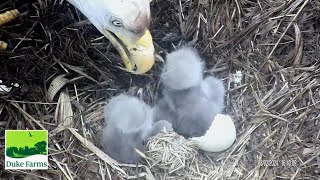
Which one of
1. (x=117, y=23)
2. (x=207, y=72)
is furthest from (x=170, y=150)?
(x=117, y=23)

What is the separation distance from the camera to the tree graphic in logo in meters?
1.28

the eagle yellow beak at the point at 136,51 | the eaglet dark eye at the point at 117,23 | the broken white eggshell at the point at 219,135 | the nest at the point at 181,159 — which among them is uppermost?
the eaglet dark eye at the point at 117,23

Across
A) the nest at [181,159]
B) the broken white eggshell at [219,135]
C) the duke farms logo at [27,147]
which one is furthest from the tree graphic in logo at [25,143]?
the broken white eggshell at [219,135]

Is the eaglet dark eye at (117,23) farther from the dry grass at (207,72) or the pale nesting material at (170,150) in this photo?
the pale nesting material at (170,150)

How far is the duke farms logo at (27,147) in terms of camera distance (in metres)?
1.28

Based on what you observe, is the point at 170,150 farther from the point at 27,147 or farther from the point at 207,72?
the point at 27,147

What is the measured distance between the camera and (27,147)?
1.28 metres

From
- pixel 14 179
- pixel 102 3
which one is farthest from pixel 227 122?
pixel 14 179

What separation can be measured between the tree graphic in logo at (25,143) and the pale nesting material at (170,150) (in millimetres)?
224

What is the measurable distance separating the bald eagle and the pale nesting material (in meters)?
0.15

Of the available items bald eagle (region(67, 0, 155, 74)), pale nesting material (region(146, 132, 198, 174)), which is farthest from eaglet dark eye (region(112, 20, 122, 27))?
pale nesting material (region(146, 132, 198, 174))

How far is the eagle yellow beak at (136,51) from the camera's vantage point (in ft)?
3.97

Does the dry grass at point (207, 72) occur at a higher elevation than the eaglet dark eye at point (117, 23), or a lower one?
lower

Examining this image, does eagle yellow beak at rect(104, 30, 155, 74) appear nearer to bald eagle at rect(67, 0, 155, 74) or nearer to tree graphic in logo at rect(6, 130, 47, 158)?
bald eagle at rect(67, 0, 155, 74)
